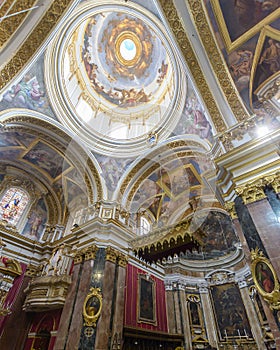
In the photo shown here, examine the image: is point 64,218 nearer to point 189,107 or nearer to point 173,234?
point 173,234

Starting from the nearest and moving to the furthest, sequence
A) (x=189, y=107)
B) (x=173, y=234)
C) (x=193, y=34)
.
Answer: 1. (x=173, y=234)
2. (x=193, y=34)
3. (x=189, y=107)

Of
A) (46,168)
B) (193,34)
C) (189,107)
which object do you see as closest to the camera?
(193,34)

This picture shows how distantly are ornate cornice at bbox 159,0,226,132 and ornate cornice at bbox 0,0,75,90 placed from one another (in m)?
3.05

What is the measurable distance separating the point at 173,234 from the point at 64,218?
7630 millimetres

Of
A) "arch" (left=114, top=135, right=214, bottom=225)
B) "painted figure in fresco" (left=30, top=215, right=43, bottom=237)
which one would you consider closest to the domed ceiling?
"arch" (left=114, top=135, right=214, bottom=225)

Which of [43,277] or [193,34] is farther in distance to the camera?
[43,277]

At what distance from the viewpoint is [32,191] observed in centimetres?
1130

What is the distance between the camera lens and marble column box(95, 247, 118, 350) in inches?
248

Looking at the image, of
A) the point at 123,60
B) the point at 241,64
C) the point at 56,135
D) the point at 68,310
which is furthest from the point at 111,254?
the point at 123,60

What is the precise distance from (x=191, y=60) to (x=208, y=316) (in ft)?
37.1

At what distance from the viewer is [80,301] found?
6996 mm

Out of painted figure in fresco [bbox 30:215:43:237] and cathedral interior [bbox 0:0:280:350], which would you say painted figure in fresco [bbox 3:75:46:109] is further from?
painted figure in fresco [bbox 30:215:43:237]

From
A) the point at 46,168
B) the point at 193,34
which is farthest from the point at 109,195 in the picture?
the point at 193,34

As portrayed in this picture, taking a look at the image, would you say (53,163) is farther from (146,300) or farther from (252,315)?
(252,315)
